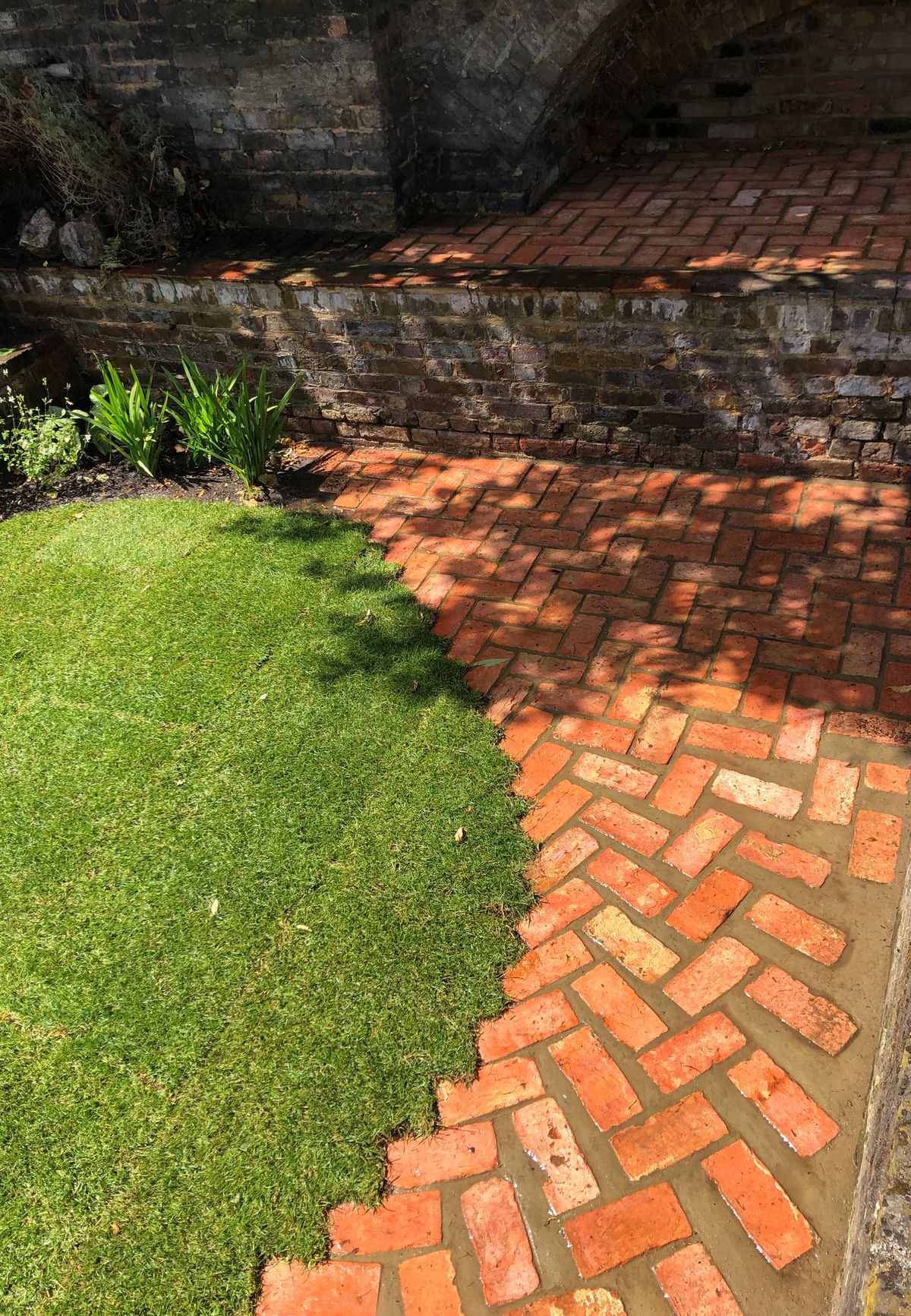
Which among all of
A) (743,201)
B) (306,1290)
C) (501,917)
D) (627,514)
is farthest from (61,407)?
(306,1290)

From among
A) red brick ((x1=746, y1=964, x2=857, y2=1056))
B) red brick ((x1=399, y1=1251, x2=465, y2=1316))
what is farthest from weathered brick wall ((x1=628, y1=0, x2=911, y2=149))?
red brick ((x1=399, y1=1251, x2=465, y2=1316))

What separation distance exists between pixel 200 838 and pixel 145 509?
245 centimetres

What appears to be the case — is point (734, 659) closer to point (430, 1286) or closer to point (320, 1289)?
point (430, 1286)

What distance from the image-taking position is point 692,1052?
8.39ft

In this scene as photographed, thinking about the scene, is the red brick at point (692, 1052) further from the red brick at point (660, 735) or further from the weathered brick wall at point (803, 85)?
the weathered brick wall at point (803, 85)

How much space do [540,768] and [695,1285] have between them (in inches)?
63.7

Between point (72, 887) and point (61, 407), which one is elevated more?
point (61, 407)

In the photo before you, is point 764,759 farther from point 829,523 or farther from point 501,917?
point 829,523

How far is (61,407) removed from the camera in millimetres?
5949

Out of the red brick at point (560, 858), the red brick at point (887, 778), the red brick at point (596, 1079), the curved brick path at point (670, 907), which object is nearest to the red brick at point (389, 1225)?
the curved brick path at point (670, 907)

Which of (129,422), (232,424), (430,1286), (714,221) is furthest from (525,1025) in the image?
(714,221)

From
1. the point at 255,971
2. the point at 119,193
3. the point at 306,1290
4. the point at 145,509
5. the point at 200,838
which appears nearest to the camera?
the point at 306,1290

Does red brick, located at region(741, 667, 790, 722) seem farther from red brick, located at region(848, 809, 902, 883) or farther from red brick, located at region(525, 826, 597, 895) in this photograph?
red brick, located at region(525, 826, 597, 895)

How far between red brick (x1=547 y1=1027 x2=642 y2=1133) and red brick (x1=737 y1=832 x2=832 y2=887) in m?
0.79
